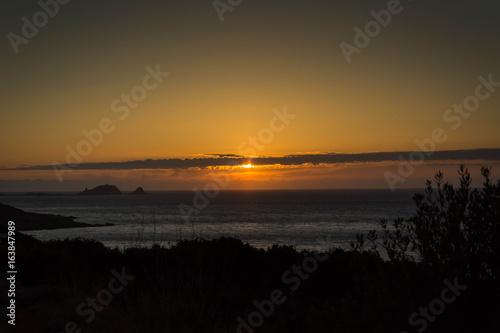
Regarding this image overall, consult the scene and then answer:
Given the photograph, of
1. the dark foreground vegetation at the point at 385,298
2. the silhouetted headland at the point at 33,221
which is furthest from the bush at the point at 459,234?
the silhouetted headland at the point at 33,221

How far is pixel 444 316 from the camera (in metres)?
6.41

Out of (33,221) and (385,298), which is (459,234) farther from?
(33,221)

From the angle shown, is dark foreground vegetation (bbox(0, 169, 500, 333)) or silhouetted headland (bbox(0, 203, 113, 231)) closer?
dark foreground vegetation (bbox(0, 169, 500, 333))

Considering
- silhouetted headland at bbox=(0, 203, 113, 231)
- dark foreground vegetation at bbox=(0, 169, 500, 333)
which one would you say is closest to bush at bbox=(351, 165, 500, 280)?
dark foreground vegetation at bbox=(0, 169, 500, 333)

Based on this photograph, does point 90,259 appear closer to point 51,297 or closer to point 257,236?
point 51,297

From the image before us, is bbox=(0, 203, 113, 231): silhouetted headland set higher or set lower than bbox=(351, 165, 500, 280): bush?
higher

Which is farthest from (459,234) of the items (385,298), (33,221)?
(33,221)

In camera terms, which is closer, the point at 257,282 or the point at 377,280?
the point at 377,280

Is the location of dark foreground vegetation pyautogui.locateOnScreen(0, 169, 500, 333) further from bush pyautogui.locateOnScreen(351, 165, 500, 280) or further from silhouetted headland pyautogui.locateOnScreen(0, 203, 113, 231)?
silhouetted headland pyautogui.locateOnScreen(0, 203, 113, 231)

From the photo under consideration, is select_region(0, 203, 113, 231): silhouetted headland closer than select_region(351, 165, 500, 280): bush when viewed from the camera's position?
No

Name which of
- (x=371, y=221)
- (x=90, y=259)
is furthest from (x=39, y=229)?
(x=90, y=259)

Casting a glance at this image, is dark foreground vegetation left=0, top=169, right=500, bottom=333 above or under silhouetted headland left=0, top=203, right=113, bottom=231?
under

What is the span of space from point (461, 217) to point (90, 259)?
1076cm

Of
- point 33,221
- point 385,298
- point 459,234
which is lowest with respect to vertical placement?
point 385,298
